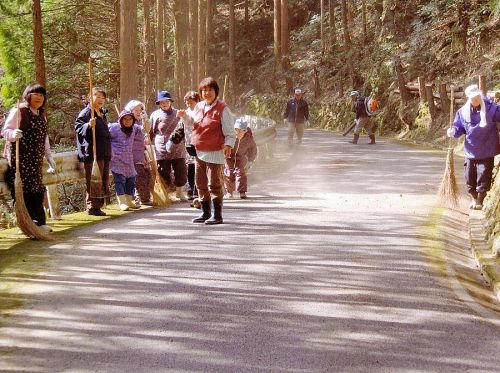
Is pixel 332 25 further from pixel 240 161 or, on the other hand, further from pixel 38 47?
pixel 240 161

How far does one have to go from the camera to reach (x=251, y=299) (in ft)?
20.7

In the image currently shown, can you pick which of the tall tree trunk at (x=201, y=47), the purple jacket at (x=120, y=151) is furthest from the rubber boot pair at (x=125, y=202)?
the tall tree trunk at (x=201, y=47)

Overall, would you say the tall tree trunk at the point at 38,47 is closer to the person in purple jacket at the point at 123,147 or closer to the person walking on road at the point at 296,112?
the person in purple jacket at the point at 123,147

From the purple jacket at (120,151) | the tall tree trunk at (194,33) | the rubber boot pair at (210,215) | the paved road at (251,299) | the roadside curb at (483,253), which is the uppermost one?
the tall tree trunk at (194,33)

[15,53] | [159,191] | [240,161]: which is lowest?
[159,191]

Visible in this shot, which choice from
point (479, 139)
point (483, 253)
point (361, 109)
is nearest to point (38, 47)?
point (479, 139)

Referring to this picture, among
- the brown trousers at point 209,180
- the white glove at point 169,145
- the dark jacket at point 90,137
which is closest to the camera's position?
the brown trousers at point 209,180

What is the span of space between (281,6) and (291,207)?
3436cm

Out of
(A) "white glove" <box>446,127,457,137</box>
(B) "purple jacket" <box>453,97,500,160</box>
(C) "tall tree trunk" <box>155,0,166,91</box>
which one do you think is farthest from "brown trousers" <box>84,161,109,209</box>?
(C) "tall tree trunk" <box>155,0,166,91</box>

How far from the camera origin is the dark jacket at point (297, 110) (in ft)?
78.6

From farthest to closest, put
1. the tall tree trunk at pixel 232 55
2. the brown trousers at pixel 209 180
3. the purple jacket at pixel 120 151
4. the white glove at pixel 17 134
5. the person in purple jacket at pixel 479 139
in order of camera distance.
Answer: the tall tree trunk at pixel 232 55
the person in purple jacket at pixel 479 139
the purple jacket at pixel 120 151
the brown trousers at pixel 209 180
the white glove at pixel 17 134

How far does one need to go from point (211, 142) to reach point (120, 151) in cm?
201

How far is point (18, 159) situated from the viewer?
8.68 m

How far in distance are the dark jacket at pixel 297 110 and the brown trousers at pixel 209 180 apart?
1396 cm
